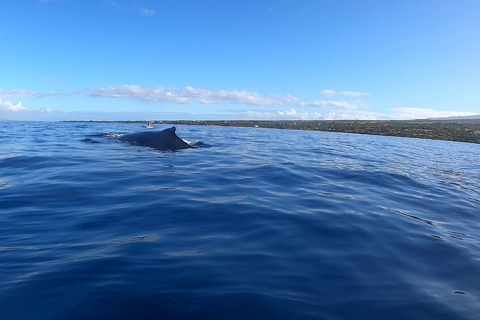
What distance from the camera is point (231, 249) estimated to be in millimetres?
4852

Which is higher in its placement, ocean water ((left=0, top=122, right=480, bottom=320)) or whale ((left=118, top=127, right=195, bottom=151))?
whale ((left=118, top=127, right=195, bottom=151))

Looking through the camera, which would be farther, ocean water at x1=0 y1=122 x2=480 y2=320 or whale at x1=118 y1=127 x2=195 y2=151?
whale at x1=118 y1=127 x2=195 y2=151

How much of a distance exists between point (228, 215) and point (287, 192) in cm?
284

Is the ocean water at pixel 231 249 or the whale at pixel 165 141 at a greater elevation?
the whale at pixel 165 141

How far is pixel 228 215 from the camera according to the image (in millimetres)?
6531

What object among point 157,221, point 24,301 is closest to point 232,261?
point 157,221

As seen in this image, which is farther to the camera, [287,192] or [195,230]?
[287,192]

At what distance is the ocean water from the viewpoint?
11.3 feet

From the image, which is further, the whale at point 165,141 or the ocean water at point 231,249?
the whale at point 165,141

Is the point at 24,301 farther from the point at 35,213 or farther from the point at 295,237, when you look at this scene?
the point at 295,237

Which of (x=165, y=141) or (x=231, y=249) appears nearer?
(x=231, y=249)

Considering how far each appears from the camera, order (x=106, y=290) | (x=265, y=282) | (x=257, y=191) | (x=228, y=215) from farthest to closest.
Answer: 1. (x=257, y=191)
2. (x=228, y=215)
3. (x=265, y=282)
4. (x=106, y=290)

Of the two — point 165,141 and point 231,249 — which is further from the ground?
point 165,141

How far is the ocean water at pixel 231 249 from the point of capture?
3.45 m
